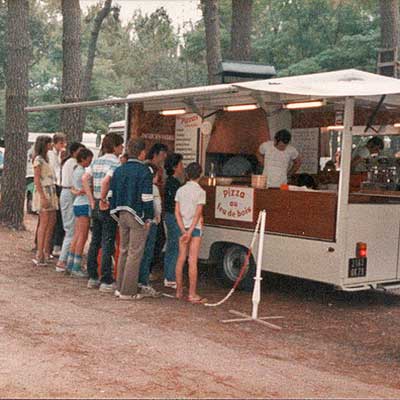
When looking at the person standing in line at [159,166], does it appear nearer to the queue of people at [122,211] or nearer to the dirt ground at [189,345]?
the queue of people at [122,211]

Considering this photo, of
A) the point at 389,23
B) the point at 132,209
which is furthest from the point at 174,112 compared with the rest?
the point at 389,23

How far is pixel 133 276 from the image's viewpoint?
27.8 ft

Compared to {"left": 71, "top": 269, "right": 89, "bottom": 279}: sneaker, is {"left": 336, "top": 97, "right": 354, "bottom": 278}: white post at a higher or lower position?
higher

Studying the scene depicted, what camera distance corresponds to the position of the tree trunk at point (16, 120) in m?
14.9

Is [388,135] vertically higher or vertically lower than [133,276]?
higher

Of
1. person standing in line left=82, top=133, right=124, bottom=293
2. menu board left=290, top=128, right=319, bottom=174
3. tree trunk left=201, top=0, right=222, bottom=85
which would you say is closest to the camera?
person standing in line left=82, top=133, right=124, bottom=293

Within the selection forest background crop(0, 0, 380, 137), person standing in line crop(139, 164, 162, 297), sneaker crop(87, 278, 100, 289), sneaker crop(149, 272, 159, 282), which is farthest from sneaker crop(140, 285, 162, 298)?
forest background crop(0, 0, 380, 137)

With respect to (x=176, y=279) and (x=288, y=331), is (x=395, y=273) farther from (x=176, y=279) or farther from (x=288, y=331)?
(x=176, y=279)

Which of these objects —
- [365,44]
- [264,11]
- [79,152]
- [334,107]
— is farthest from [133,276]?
[264,11]

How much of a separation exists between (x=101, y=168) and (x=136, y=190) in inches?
36.3

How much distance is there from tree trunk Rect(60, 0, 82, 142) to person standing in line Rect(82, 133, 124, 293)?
5.88 meters

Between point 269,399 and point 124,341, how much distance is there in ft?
6.26

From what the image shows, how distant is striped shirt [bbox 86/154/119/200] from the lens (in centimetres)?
899

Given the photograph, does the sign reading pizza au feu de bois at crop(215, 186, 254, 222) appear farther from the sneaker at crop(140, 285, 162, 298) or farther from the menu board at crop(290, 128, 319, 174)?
the menu board at crop(290, 128, 319, 174)
